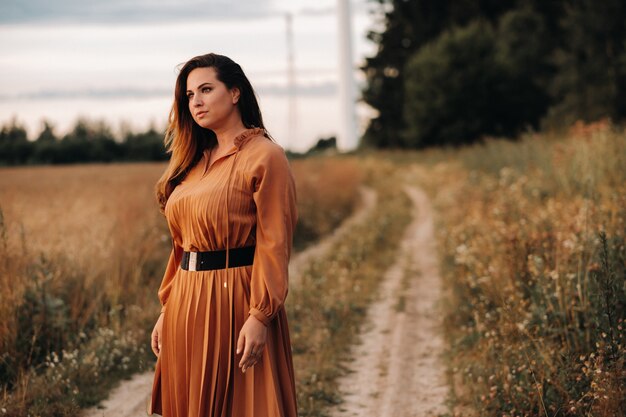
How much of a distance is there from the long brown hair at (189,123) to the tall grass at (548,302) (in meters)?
1.89

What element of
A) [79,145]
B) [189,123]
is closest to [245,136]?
[189,123]

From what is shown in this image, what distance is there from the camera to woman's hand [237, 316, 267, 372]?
291 centimetres

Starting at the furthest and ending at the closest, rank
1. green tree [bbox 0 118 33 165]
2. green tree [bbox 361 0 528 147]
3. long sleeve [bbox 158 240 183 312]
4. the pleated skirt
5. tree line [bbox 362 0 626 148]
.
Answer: green tree [bbox 361 0 528 147] < tree line [bbox 362 0 626 148] < green tree [bbox 0 118 33 165] < long sleeve [bbox 158 240 183 312] < the pleated skirt

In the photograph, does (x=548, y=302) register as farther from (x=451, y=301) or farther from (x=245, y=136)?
(x=245, y=136)

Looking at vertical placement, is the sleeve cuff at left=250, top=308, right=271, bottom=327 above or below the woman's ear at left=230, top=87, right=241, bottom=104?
below

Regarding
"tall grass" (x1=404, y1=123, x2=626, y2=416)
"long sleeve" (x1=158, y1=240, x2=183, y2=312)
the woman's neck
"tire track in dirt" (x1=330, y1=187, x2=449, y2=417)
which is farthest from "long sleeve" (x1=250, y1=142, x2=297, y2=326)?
"tire track in dirt" (x1=330, y1=187, x2=449, y2=417)

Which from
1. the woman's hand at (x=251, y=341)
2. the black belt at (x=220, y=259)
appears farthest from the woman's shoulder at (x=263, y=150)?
the woman's hand at (x=251, y=341)

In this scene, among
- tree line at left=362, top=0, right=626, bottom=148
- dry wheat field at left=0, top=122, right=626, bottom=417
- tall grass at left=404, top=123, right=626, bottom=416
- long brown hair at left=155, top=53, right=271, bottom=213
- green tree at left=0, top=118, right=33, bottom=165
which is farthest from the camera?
tree line at left=362, top=0, right=626, bottom=148

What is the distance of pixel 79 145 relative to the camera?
108 ft

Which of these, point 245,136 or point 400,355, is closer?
point 245,136

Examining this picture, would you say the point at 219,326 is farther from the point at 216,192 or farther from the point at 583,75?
the point at 583,75

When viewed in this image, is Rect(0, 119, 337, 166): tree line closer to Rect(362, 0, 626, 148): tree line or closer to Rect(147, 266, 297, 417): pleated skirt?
Rect(362, 0, 626, 148): tree line

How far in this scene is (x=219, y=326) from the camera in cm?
308

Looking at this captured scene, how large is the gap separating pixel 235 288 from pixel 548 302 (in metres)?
3.26
